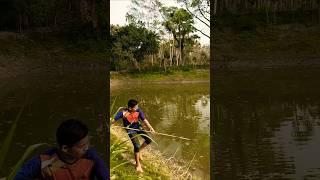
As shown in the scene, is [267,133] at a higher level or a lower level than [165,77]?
lower

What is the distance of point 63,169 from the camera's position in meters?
2.55

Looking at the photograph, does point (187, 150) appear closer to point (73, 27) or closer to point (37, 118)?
point (37, 118)

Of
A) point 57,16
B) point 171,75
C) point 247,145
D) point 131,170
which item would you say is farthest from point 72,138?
point 57,16

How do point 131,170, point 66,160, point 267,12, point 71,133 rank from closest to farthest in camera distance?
point 71,133, point 66,160, point 131,170, point 267,12

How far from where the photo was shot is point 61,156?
8.41ft

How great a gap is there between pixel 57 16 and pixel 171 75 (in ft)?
40.0

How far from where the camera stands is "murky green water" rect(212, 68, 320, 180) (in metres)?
7.66

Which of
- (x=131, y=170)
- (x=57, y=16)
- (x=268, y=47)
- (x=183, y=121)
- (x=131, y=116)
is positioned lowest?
(x=183, y=121)

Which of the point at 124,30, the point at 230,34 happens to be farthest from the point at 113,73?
the point at 230,34

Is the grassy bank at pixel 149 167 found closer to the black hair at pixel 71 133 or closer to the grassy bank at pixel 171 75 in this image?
the black hair at pixel 71 133

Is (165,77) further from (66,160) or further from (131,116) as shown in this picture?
(66,160)

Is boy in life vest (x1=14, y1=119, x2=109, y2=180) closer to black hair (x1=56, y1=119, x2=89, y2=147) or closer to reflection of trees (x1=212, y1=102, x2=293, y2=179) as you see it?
black hair (x1=56, y1=119, x2=89, y2=147)

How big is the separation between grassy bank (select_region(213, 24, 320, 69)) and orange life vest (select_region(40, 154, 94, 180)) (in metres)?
29.3

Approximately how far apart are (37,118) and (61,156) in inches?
431
